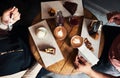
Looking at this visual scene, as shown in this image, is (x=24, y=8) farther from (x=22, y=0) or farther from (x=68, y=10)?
(x=68, y=10)

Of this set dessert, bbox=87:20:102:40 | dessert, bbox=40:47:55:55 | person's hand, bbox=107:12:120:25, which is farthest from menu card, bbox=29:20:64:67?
person's hand, bbox=107:12:120:25

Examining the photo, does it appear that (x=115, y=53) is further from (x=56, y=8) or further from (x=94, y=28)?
(x=56, y=8)

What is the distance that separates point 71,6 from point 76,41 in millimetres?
254

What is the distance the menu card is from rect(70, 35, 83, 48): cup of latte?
0.11 m

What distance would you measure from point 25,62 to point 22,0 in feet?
1.89

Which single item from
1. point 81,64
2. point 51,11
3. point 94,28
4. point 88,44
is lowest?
point 81,64

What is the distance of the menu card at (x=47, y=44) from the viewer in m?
1.48

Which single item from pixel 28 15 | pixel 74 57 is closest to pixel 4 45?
pixel 28 15

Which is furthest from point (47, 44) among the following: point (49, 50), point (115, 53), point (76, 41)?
point (115, 53)

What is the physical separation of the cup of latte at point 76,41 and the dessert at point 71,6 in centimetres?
18

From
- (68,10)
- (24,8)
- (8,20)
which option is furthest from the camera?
(24,8)

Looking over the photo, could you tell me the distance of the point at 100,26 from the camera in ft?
5.16

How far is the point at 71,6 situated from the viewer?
1569mm

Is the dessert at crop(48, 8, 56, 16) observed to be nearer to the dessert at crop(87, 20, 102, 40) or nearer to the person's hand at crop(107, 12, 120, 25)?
the dessert at crop(87, 20, 102, 40)
